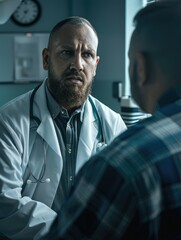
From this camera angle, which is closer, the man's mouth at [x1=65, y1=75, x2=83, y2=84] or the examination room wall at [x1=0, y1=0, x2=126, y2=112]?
the man's mouth at [x1=65, y1=75, x2=83, y2=84]

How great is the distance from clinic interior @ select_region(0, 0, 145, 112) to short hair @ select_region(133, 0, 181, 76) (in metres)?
2.74

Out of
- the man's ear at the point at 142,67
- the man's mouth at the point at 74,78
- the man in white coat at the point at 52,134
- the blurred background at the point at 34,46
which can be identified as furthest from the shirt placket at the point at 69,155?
the blurred background at the point at 34,46

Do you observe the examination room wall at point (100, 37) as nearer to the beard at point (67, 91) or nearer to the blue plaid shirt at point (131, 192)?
the beard at point (67, 91)

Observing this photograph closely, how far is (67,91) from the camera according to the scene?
1405 millimetres

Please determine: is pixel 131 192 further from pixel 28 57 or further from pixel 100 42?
pixel 28 57

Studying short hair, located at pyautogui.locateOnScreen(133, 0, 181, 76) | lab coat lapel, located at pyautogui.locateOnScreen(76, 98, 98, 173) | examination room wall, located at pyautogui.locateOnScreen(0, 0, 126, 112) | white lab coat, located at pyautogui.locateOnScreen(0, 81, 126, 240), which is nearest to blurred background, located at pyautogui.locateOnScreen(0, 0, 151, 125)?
examination room wall, located at pyautogui.locateOnScreen(0, 0, 126, 112)

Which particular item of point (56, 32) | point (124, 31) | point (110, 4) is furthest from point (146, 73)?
point (110, 4)

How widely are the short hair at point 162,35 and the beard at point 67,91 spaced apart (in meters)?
0.76

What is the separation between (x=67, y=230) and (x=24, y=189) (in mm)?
716

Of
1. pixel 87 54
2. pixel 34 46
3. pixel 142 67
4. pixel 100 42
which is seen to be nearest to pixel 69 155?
pixel 87 54

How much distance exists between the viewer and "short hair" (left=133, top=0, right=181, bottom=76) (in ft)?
2.10

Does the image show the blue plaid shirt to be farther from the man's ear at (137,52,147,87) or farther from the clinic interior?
the clinic interior

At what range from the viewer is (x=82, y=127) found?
4.56ft

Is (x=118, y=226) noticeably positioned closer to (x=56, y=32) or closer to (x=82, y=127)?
(x=82, y=127)
